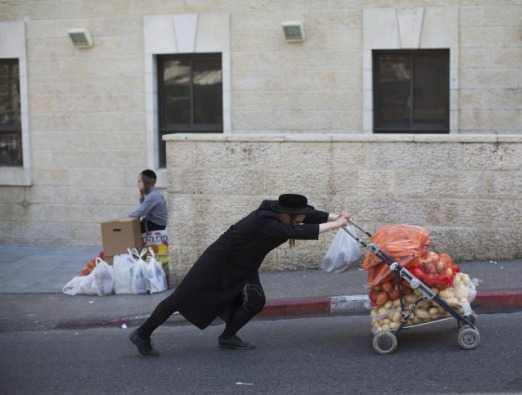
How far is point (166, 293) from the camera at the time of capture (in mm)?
10133

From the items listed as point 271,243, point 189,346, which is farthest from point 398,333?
point 189,346

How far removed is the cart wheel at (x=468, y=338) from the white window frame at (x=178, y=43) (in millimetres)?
6819

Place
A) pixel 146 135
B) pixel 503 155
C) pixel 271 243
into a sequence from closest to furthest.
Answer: pixel 271 243 → pixel 503 155 → pixel 146 135

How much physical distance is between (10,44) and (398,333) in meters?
9.01

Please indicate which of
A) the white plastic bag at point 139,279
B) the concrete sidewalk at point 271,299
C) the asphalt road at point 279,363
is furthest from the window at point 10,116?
the asphalt road at point 279,363

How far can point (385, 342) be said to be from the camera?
7.04 metres

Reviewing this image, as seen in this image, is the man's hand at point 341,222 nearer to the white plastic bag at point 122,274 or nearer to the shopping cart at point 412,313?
the shopping cart at point 412,313

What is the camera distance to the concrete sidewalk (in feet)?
29.3

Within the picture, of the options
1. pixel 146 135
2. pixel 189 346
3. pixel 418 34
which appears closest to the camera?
pixel 189 346

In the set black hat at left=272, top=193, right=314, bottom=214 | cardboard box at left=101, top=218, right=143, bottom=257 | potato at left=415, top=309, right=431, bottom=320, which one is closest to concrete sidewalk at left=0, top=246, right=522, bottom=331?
cardboard box at left=101, top=218, right=143, bottom=257

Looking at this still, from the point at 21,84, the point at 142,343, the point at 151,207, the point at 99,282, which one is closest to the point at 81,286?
the point at 99,282

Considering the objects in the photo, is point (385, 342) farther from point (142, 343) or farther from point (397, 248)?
point (142, 343)

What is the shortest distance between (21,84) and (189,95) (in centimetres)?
275

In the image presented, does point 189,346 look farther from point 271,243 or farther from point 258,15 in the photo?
point 258,15
